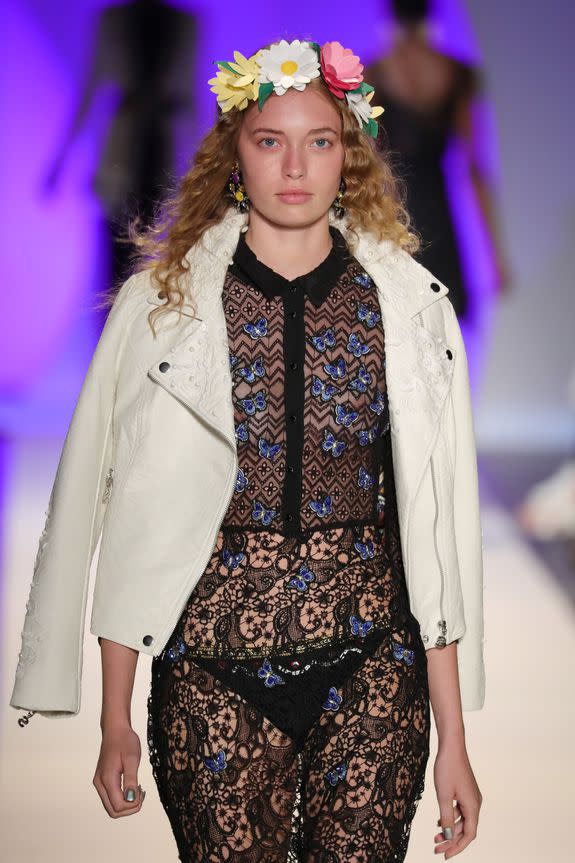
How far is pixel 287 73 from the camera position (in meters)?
2.15

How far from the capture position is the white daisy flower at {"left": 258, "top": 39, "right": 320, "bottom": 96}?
214 centimetres

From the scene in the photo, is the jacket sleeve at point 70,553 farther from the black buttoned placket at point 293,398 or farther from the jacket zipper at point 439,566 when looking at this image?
the jacket zipper at point 439,566

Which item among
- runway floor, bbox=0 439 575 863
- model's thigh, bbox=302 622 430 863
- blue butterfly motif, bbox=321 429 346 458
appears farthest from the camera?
runway floor, bbox=0 439 575 863

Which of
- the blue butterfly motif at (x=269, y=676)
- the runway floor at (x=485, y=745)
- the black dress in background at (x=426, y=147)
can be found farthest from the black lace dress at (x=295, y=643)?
the black dress in background at (x=426, y=147)

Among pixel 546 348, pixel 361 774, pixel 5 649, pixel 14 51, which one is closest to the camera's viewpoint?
pixel 361 774

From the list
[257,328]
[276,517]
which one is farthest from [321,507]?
[257,328]

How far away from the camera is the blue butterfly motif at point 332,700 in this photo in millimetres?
1990

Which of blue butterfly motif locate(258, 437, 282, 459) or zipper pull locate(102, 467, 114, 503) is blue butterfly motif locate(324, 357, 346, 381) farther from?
zipper pull locate(102, 467, 114, 503)

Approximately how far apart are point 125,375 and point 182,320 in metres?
0.11

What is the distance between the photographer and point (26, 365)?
236 inches

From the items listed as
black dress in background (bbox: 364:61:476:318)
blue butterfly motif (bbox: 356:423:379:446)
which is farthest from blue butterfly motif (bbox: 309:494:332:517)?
black dress in background (bbox: 364:61:476:318)

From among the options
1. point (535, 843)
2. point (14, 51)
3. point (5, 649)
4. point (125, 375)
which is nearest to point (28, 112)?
point (14, 51)

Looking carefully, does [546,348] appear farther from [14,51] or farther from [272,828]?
[272,828]

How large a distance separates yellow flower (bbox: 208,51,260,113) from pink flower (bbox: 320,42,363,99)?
102 mm
